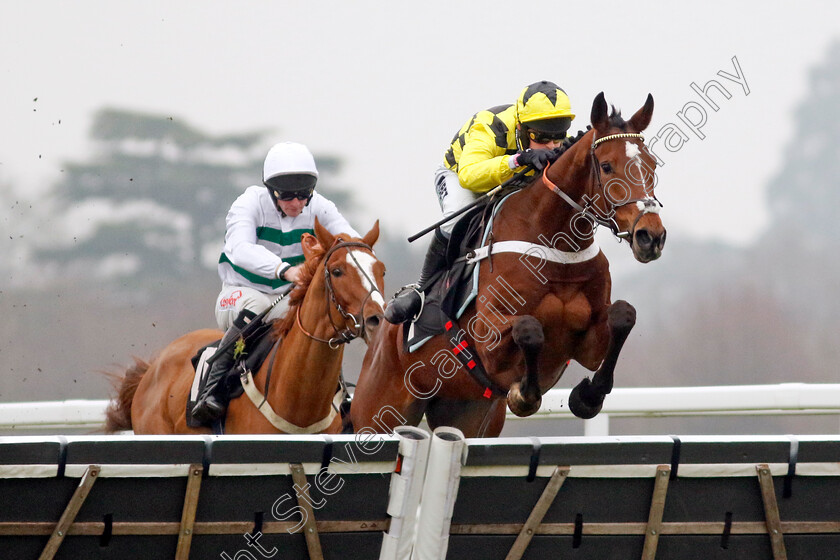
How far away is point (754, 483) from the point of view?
3465mm

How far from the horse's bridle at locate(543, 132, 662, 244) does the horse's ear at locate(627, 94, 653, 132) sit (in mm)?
55

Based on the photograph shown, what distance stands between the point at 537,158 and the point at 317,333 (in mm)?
1350

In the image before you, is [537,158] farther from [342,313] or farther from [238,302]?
[238,302]

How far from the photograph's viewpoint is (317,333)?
15.9ft

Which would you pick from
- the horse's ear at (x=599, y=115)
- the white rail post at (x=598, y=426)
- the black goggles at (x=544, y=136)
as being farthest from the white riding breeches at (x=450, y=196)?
the white rail post at (x=598, y=426)

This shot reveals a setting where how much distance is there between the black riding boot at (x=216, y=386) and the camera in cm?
506

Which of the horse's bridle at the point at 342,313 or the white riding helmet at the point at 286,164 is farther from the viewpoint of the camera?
the white riding helmet at the point at 286,164

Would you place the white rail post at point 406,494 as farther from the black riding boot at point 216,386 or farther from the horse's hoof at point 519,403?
the black riding boot at point 216,386

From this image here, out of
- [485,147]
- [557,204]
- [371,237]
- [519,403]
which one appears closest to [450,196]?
[485,147]

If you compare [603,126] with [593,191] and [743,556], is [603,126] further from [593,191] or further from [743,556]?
[743,556]

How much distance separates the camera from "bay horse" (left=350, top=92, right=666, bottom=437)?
416cm

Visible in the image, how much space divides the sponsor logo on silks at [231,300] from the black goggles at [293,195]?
58cm

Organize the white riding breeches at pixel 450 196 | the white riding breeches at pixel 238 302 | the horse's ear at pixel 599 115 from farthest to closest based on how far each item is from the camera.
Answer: the white riding breeches at pixel 238 302 → the white riding breeches at pixel 450 196 → the horse's ear at pixel 599 115

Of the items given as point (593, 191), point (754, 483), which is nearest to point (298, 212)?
point (593, 191)
